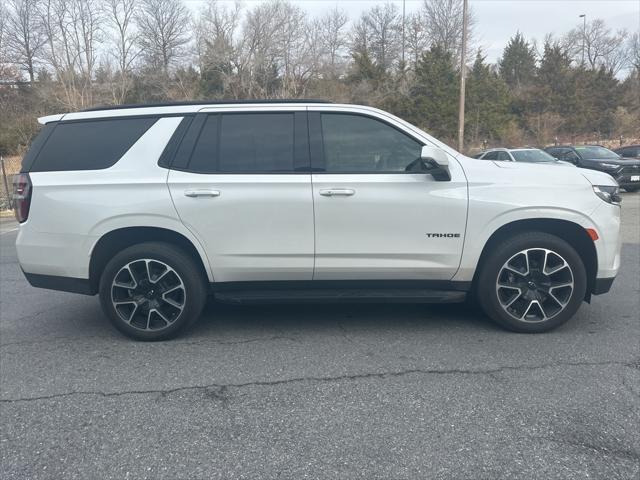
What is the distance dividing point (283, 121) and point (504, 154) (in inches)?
526

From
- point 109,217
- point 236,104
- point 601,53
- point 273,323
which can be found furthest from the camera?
point 601,53

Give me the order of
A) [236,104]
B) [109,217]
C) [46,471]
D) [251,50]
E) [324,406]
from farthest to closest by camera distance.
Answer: [251,50]
[236,104]
[109,217]
[324,406]
[46,471]

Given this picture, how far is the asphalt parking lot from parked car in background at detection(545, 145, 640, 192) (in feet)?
44.6

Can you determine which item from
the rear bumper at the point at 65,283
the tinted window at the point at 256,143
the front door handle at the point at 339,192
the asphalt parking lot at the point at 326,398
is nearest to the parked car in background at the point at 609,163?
the asphalt parking lot at the point at 326,398

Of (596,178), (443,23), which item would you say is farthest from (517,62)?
(596,178)

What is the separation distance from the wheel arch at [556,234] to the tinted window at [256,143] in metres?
1.78

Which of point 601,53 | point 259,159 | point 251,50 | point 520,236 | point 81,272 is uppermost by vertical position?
point 601,53

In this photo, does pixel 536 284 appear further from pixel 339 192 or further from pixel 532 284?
pixel 339 192

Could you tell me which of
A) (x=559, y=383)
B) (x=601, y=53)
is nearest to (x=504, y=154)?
(x=559, y=383)

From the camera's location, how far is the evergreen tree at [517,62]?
188 ft

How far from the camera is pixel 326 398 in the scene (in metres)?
3.12

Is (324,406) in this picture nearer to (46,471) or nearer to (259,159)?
(46,471)

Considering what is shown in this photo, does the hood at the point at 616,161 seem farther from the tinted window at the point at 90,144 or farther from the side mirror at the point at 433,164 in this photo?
the tinted window at the point at 90,144

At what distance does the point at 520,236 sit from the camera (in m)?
4.03
